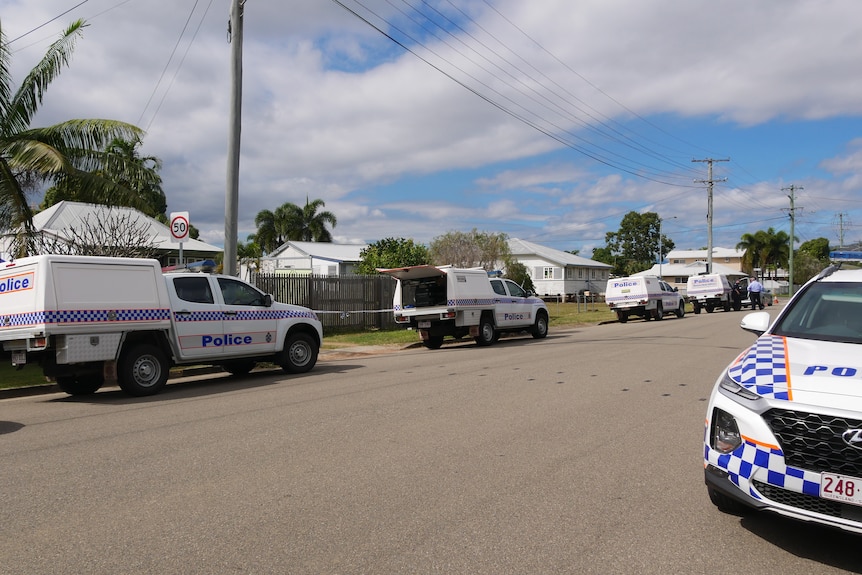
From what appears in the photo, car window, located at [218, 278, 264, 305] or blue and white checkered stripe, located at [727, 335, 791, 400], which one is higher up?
car window, located at [218, 278, 264, 305]

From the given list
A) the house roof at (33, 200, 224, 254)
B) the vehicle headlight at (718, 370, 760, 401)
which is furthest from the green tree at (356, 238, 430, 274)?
the vehicle headlight at (718, 370, 760, 401)

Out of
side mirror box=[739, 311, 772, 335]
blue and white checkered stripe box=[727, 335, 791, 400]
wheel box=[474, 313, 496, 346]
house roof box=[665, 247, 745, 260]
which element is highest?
house roof box=[665, 247, 745, 260]

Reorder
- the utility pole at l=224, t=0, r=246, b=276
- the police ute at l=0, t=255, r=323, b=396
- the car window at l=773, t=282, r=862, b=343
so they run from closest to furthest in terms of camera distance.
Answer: the car window at l=773, t=282, r=862, b=343 → the police ute at l=0, t=255, r=323, b=396 → the utility pole at l=224, t=0, r=246, b=276

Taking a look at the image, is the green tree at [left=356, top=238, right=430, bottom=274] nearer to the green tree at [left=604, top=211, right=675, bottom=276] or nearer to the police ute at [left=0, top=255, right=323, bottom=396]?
the police ute at [left=0, top=255, right=323, bottom=396]

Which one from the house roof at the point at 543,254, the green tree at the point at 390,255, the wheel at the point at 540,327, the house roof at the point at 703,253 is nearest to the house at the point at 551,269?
the house roof at the point at 543,254

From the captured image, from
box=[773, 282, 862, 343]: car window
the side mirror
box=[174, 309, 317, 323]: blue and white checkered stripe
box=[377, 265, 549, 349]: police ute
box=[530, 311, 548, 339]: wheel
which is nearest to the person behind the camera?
box=[773, 282, 862, 343]: car window

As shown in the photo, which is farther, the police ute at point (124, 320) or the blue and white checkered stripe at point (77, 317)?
the police ute at point (124, 320)

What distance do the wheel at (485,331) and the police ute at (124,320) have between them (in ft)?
24.1

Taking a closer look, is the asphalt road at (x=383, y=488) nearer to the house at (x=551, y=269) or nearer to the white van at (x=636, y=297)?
the white van at (x=636, y=297)

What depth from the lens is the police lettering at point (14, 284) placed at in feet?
31.3

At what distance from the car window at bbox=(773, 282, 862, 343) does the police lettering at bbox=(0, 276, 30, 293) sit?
31.0ft

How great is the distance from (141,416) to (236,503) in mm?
4288

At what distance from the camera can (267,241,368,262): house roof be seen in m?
47.0

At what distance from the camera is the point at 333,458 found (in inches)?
239
